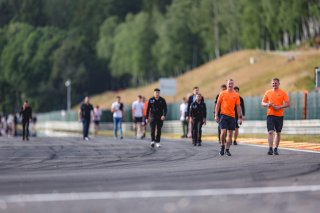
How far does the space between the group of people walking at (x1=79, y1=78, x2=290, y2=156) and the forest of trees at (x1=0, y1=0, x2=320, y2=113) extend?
50.1 m

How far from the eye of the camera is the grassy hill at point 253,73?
205 feet

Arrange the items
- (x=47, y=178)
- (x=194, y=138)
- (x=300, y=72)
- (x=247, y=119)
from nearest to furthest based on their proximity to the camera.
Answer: (x=47, y=178) < (x=194, y=138) < (x=247, y=119) < (x=300, y=72)

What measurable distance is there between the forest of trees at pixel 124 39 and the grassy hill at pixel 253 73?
4117 millimetres

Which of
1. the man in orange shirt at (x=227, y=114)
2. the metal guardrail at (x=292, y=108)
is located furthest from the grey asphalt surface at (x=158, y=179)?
the metal guardrail at (x=292, y=108)

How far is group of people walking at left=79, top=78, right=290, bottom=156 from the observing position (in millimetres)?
17516

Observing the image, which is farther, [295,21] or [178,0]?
[178,0]

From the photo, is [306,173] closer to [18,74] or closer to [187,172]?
[187,172]

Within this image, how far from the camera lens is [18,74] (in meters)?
132

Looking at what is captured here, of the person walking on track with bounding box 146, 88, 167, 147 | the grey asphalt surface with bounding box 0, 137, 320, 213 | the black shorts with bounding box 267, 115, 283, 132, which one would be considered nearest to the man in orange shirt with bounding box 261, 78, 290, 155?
the black shorts with bounding box 267, 115, 283, 132

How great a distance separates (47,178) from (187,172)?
92.5 inches

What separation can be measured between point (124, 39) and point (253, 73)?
42.6m

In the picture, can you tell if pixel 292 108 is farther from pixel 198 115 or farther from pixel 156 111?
pixel 156 111

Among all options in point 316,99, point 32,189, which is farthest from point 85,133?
point 32,189

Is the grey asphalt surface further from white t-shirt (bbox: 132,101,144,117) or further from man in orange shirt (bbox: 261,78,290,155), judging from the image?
white t-shirt (bbox: 132,101,144,117)
